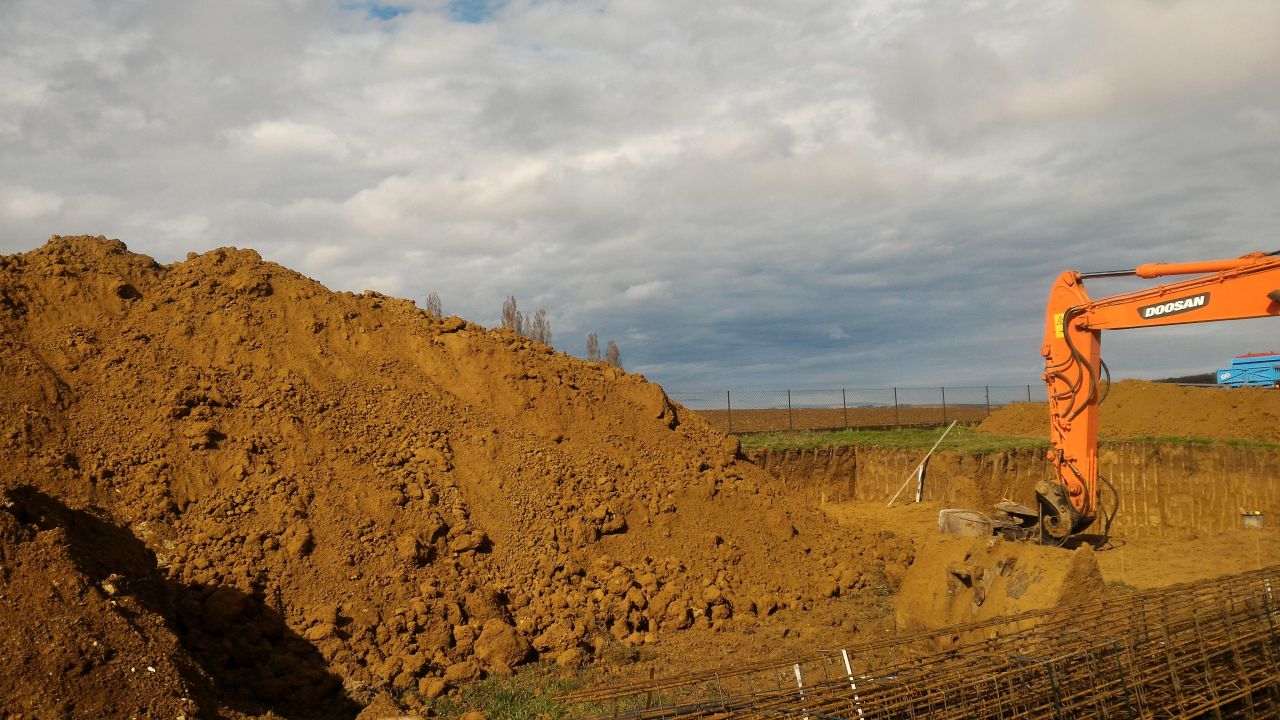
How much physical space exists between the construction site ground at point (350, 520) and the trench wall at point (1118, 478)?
2959mm

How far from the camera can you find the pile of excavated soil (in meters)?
6.96

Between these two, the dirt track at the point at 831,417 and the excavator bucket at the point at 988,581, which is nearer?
the excavator bucket at the point at 988,581

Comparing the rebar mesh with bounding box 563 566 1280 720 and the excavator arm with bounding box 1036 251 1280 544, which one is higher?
the excavator arm with bounding box 1036 251 1280 544

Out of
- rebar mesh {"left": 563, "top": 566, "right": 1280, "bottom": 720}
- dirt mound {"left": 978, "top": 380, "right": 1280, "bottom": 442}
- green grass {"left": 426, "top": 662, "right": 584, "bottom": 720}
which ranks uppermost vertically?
dirt mound {"left": 978, "top": 380, "right": 1280, "bottom": 442}

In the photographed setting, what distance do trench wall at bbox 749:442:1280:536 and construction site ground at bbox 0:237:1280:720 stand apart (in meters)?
2.96

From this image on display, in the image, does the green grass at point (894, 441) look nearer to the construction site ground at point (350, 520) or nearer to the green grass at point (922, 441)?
the green grass at point (922, 441)

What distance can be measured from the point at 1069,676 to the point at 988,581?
3.12 m

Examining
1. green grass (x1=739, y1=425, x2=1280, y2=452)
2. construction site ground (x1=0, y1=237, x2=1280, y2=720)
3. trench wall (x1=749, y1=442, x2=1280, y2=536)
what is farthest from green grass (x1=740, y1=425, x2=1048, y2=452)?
construction site ground (x1=0, y1=237, x2=1280, y2=720)

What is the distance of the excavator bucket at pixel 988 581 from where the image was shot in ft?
25.8

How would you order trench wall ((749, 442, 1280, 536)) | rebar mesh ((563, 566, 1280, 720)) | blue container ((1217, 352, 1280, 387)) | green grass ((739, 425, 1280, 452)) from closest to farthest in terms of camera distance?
rebar mesh ((563, 566, 1280, 720))
trench wall ((749, 442, 1280, 536))
green grass ((739, 425, 1280, 452))
blue container ((1217, 352, 1280, 387))

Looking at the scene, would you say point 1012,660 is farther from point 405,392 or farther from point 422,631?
point 405,392

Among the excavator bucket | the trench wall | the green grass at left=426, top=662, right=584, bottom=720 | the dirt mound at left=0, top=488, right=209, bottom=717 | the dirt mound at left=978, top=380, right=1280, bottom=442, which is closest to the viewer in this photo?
the dirt mound at left=0, top=488, right=209, bottom=717

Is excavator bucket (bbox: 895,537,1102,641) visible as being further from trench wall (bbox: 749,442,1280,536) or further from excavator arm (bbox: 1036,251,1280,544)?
trench wall (bbox: 749,442,1280,536)

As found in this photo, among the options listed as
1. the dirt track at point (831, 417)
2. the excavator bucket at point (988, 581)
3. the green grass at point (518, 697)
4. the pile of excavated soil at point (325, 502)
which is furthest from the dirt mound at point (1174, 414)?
the green grass at point (518, 697)
